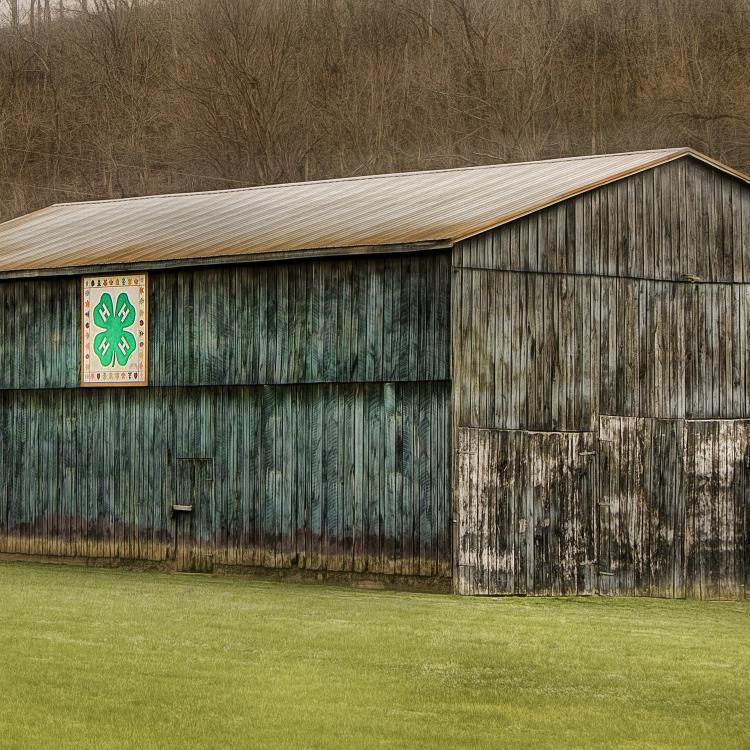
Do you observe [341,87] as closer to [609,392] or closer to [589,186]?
[589,186]

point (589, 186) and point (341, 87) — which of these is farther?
point (341, 87)

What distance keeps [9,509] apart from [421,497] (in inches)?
326

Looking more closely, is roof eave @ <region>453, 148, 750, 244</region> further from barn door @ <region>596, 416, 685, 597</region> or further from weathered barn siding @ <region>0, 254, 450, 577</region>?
barn door @ <region>596, 416, 685, 597</region>

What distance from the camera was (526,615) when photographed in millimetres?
19641

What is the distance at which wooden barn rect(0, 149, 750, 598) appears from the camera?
22422 mm

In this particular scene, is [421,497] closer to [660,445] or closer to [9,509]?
[660,445]

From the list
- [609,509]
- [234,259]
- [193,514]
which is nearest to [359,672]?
[609,509]

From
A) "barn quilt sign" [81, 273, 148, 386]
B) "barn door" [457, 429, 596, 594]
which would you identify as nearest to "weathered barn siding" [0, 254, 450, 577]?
"barn quilt sign" [81, 273, 148, 386]

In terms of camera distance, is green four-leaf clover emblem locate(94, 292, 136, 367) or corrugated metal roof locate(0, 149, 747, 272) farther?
green four-leaf clover emblem locate(94, 292, 136, 367)

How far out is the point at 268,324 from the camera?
79.2 feet

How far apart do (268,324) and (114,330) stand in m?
3.17

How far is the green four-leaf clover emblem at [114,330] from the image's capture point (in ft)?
84.6

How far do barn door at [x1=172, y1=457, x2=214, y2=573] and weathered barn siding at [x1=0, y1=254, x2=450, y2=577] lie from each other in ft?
0.09

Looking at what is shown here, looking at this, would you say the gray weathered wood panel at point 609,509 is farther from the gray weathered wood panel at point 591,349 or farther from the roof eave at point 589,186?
the roof eave at point 589,186
